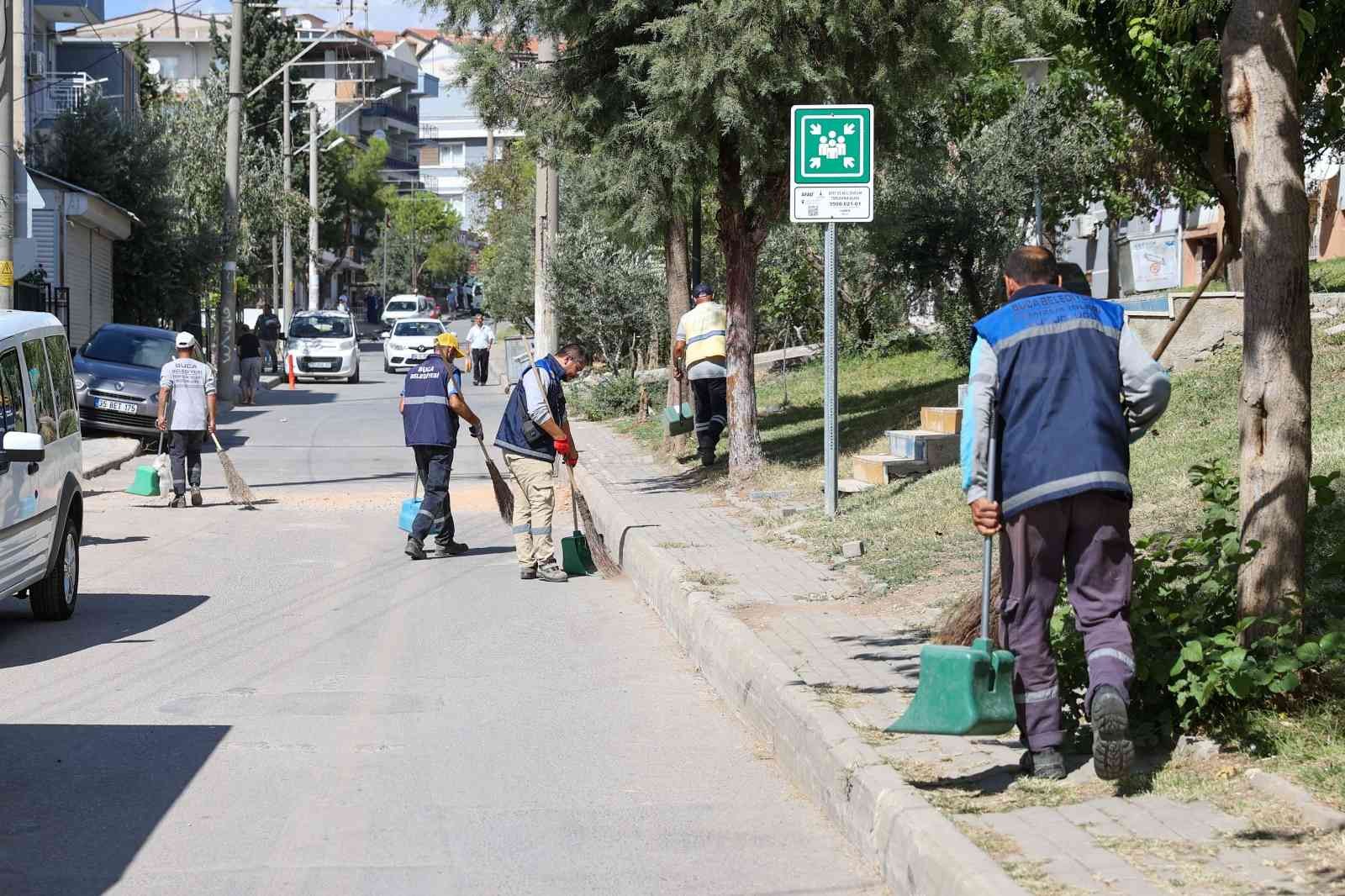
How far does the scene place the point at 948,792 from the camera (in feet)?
18.0

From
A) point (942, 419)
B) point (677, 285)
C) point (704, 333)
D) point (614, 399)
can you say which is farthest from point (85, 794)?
point (614, 399)

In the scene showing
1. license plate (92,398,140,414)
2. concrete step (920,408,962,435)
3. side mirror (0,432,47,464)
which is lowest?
license plate (92,398,140,414)

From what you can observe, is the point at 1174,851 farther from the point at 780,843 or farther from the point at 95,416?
the point at 95,416

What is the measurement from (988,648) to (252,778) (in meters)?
2.93

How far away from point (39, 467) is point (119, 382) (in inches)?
558

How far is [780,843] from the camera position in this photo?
5641 mm

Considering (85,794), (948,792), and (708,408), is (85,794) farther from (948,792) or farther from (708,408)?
(708,408)

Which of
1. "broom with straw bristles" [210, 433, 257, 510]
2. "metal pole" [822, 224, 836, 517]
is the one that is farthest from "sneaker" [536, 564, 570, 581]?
"broom with straw bristles" [210, 433, 257, 510]

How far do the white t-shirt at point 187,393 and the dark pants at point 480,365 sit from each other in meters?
22.7

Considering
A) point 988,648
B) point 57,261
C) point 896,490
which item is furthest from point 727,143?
point 57,261

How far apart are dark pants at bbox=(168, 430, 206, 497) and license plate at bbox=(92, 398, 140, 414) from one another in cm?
647

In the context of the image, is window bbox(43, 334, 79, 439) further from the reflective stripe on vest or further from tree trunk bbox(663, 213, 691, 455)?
tree trunk bbox(663, 213, 691, 455)

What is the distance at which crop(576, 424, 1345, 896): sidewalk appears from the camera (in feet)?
14.9

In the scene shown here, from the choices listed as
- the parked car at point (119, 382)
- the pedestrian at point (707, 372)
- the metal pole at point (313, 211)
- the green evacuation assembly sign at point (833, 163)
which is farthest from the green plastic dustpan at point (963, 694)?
the metal pole at point (313, 211)
